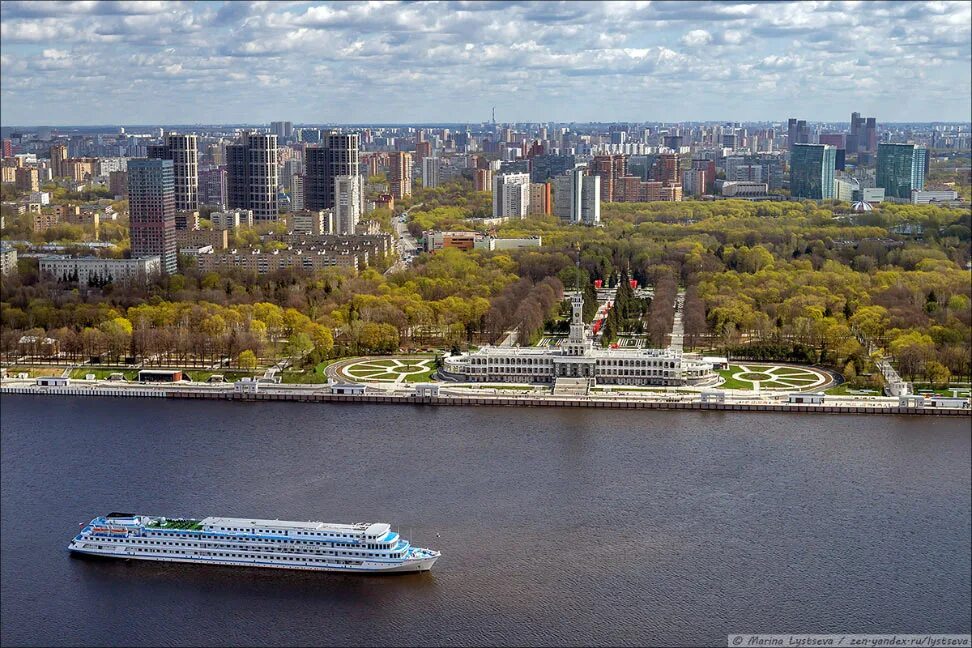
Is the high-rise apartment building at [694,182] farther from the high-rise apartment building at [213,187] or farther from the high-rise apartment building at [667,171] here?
the high-rise apartment building at [213,187]

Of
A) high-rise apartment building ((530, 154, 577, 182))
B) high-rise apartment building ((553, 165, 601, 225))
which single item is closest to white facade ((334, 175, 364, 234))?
high-rise apartment building ((553, 165, 601, 225))

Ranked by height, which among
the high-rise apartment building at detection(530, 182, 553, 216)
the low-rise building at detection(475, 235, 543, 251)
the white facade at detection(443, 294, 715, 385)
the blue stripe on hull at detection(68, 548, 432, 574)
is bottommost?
the blue stripe on hull at detection(68, 548, 432, 574)

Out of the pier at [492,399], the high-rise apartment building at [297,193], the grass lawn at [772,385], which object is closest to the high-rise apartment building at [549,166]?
the high-rise apartment building at [297,193]

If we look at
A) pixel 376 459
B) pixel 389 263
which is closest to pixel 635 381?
pixel 376 459

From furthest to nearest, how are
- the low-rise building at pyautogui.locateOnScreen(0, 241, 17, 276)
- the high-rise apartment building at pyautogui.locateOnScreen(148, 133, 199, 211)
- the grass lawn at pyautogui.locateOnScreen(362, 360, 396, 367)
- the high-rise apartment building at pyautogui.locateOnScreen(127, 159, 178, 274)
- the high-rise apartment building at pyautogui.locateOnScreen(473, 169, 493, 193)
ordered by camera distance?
the high-rise apartment building at pyautogui.locateOnScreen(473, 169, 493, 193)
the high-rise apartment building at pyautogui.locateOnScreen(148, 133, 199, 211)
the high-rise apartment building at pyautogui.locateOnScreen(127, 159, 178, 274)
the low-rise building at pyautogui.locateOnScreen(0, 241, 17, 276)
the grass lawn at pyautogui.locateOnScreen(362, 360, 396, 367)

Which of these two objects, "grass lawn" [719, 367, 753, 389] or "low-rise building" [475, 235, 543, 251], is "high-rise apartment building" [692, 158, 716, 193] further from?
"grass lawn" [719, 367, 753, 389]
